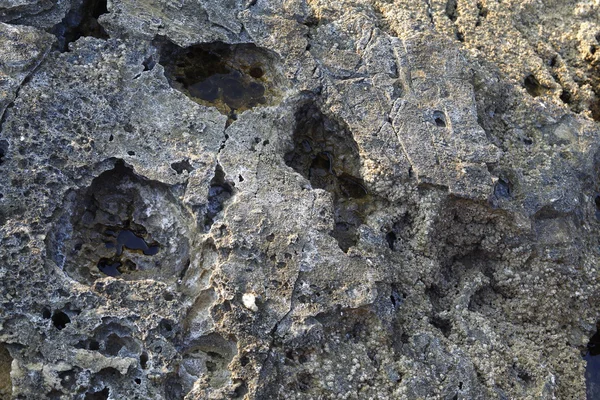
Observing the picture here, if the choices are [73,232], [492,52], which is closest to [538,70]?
[492,52]

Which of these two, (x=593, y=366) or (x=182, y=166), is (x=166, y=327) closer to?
(x=182, y=166)

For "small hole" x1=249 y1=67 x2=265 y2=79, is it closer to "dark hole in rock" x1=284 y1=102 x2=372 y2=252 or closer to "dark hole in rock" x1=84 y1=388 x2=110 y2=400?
"dark hole in rock" x1=284 y1=102 x2=372 y2=252

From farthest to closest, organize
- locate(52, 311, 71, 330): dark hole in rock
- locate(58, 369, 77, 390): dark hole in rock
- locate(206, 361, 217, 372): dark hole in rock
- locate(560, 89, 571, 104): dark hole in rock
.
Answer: locate(560, 89, 571, 104): dark hole in rock
locate(206, 361, 217, 372): dark hole in rock
locate(52, 311, 71, 330): dark hole in rock
locate(58, 369, 77, 390): dark hole in rock

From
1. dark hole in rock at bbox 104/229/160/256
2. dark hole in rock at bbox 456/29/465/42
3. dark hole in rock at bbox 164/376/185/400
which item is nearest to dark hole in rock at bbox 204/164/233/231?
dark hole in rock at bbox 104/229/160/256

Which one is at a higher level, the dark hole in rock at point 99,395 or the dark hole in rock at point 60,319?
the dark hole in rock at point 60,319

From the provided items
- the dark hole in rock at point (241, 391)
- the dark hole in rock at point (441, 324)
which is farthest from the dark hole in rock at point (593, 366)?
the dark hole in rock at point (241, 391)

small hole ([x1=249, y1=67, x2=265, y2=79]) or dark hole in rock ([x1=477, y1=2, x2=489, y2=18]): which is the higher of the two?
dark hole in rock ([x1=477, y1=2, x2=489, y2=18])

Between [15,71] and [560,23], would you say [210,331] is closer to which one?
[15,71]

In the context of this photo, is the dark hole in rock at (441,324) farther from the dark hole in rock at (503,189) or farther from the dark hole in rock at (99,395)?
the dark hole in rock at (99,395)
